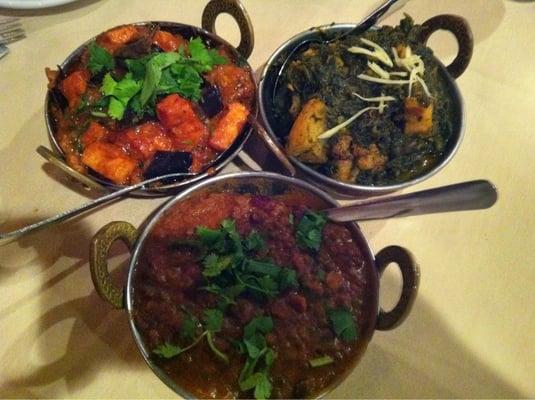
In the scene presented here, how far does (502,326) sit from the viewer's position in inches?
64.4

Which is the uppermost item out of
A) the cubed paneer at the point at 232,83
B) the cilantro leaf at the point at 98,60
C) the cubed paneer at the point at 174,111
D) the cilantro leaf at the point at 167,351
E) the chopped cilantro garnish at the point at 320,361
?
the cilantro leaf at the point at 98,60

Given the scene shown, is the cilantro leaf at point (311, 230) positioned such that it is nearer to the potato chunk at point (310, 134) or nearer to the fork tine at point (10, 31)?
the potato chunk at point (310, 134)

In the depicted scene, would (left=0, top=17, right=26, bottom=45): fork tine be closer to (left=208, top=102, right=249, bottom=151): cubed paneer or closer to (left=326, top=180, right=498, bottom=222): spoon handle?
(left=208, top=102, right=249, bottom=151): cubed paneer

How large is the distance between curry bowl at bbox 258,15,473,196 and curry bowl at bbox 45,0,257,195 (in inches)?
6.7

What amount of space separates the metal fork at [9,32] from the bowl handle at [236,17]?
0.86 metres

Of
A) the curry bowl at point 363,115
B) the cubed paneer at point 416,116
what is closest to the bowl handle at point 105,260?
the curry bowl at point 363,115

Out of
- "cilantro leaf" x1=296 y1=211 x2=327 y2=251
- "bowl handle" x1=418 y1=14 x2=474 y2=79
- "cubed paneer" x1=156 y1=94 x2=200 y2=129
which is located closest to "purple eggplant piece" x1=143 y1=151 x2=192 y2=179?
"cubed paneer" x1=156 y1=94 x2=200 y2=129

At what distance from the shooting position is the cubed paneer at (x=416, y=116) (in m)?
1.58

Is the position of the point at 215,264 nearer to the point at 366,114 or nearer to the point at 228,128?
the point at 228,128

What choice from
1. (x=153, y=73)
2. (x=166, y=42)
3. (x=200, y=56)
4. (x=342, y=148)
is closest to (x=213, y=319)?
(x=342, y=148)

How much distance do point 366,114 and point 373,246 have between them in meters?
0.52

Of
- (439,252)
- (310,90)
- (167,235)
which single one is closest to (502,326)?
(439,252)

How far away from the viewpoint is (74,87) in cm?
157

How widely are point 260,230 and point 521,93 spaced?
→ 158cm
